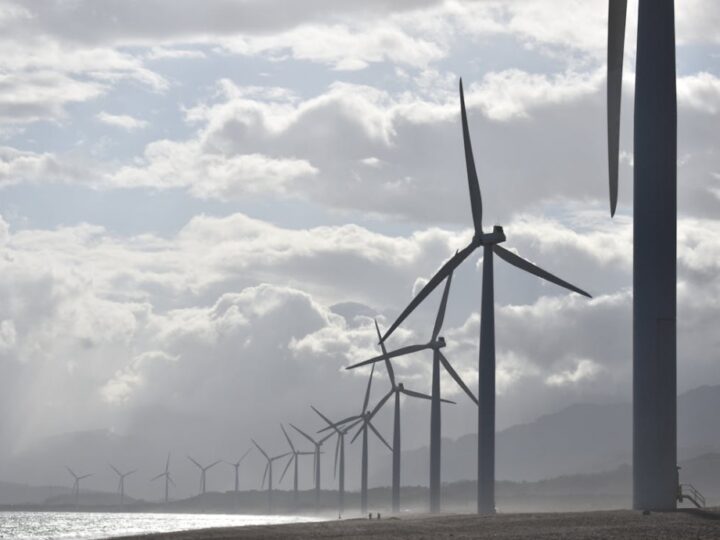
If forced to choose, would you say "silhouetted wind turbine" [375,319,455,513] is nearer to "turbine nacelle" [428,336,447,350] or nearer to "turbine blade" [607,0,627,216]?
"turbine nacelle" [428,336,447,350]

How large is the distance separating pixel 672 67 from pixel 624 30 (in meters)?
2.85

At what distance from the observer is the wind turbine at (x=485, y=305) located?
7906 cm

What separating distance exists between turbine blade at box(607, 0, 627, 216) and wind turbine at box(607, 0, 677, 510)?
1.10 metres

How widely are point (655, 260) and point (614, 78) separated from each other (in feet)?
26.8

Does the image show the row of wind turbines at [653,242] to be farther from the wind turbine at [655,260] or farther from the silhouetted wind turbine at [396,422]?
the silhouetted wind turbine at [396,422]

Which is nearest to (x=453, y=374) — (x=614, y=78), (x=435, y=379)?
(x=435, y=379)

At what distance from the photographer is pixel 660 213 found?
46031mm

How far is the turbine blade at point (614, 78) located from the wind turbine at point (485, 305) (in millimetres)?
23506

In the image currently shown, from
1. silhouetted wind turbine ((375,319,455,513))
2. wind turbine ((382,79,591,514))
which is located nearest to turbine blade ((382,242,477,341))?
wind turbine ((382,79,591,514))

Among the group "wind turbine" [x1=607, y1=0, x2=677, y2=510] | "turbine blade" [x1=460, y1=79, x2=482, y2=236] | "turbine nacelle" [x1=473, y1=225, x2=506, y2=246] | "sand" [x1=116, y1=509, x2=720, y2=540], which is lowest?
"sand" [x1=116, y1=509, x2=720, y2=540]

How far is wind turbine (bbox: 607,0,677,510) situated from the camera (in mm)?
46156

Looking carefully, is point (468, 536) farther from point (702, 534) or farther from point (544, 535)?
Answer: point (702, 534)

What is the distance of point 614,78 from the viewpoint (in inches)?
1925

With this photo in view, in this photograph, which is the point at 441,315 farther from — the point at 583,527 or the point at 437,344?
the point at 583,527
